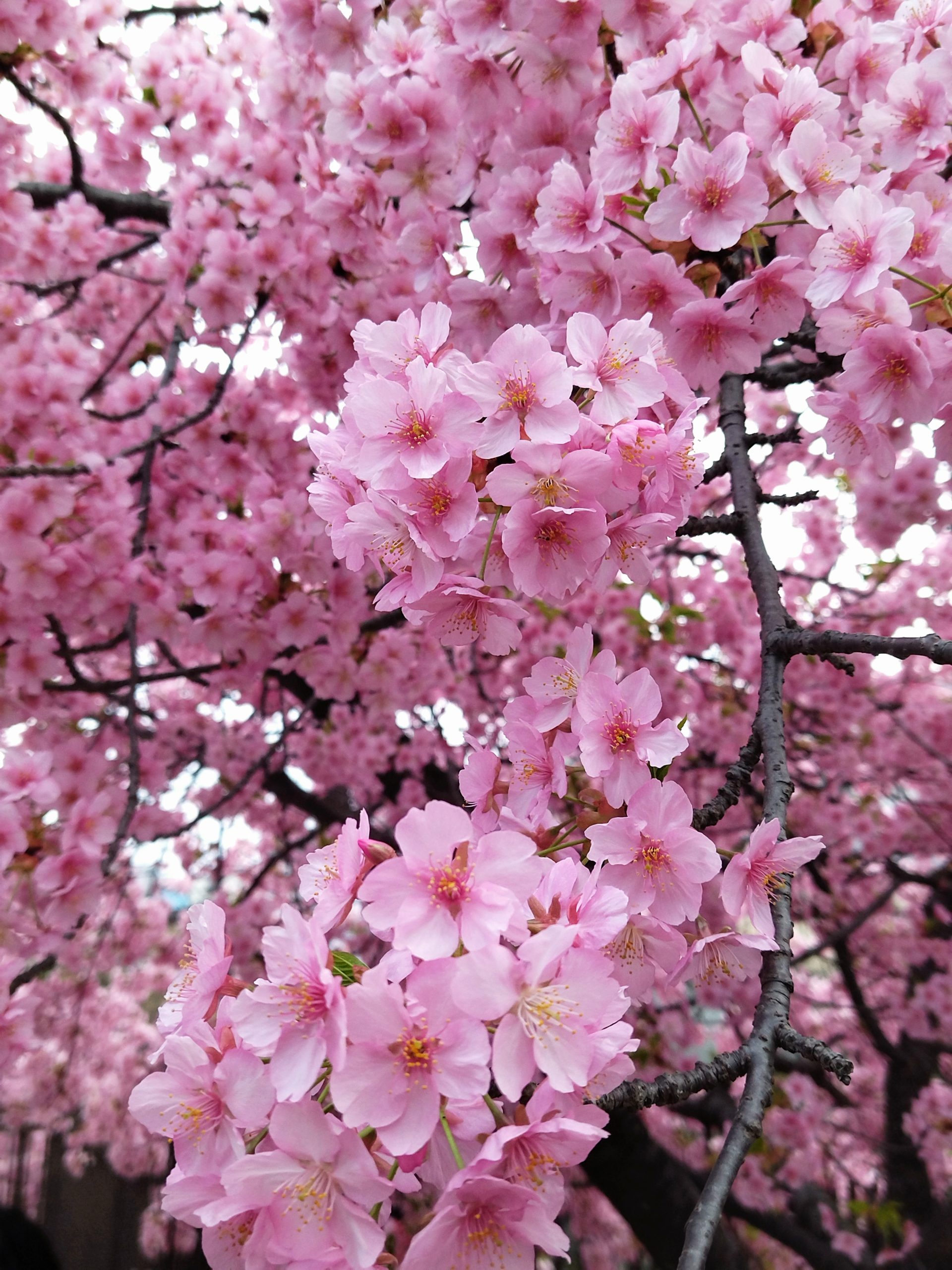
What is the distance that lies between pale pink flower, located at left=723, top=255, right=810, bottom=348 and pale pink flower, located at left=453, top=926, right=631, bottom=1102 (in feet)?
3.42

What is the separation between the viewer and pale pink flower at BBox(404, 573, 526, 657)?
104 cm

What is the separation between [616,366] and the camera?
3.30 ft

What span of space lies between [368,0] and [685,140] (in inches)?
46.4

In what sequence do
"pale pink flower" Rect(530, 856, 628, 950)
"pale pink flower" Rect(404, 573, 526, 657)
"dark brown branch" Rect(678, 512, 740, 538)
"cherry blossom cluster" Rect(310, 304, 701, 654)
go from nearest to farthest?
"pale pink flower" Rect(530, 856, 628, 950) → "cherry blossom cluster" Rect(310, 304, 701, 654) → "pale pink flower" Rect(404, 573, 526, 657) → "dark brown branch" Rect(678, 512, 740, 538)

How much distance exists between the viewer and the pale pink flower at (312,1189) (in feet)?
2.33

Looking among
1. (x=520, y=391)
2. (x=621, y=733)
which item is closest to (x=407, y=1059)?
(x=621, y=733)

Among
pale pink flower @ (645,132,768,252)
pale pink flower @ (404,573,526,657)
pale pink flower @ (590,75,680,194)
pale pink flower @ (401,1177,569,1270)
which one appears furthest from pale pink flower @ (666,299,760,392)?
pale pink flower @ (401,1177,569,1270)

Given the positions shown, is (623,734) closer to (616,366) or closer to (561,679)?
(561,679)

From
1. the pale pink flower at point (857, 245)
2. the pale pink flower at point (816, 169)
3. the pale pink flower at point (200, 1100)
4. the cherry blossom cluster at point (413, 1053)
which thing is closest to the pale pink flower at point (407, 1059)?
the cherry blossom cluster at point (413, 1053)

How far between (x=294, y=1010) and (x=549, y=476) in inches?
25.1

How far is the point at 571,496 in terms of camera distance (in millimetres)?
958

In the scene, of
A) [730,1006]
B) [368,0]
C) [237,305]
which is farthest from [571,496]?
[730,1006]

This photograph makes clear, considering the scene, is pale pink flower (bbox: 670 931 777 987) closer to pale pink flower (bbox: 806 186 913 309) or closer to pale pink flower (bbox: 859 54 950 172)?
pale pink flower (bbox: 806 186 913 309)

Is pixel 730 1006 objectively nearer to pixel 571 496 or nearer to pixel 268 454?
pixel 268 454
